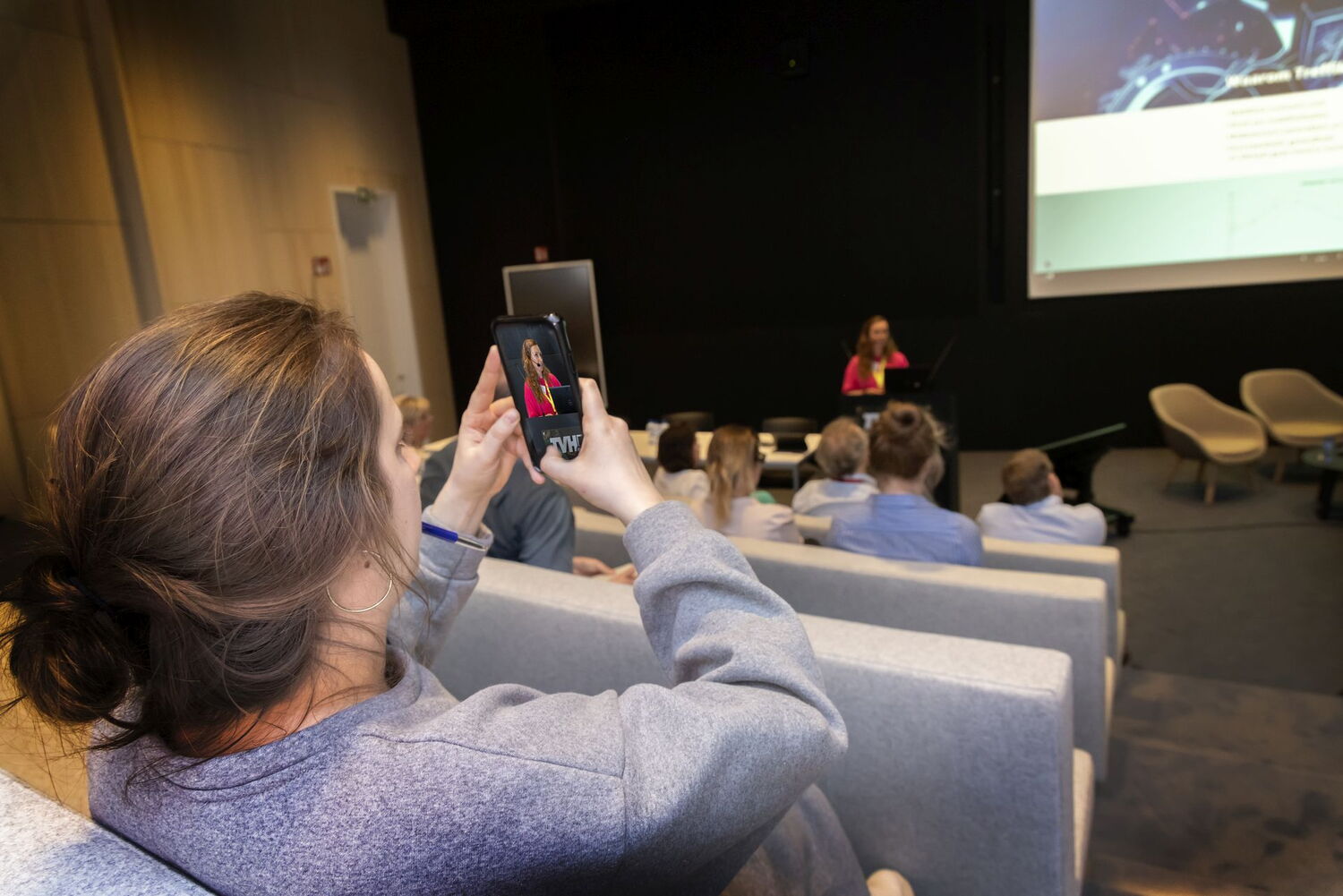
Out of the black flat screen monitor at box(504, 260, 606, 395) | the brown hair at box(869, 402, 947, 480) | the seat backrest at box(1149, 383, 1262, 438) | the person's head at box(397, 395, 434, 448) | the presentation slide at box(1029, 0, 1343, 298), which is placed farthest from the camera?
the black flat screen monitor at box(504, 260, 606, 395)

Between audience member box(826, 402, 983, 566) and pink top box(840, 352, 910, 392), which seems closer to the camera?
audience member box(826, 402, 983, 566)

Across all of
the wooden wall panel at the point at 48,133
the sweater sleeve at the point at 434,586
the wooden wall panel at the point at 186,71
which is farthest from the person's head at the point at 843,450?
the wooden wall panel at the point at 186,71

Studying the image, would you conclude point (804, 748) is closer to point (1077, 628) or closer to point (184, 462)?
point (184, 462)

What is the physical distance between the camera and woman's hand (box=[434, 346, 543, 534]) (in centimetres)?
100

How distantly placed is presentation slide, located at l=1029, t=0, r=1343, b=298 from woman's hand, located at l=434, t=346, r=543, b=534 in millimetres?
5990

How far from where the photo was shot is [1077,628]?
82.0 inches

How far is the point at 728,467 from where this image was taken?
291 cm

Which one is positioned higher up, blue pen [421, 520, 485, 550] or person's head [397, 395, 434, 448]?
blue pen [421, 520, 485, 550]

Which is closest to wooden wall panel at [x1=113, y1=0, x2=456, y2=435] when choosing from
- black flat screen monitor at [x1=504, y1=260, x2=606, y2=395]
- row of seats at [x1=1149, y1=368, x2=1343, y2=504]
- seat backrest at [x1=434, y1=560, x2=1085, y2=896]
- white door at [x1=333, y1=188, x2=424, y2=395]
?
white door at [x1=333, y1=188, x2=424, y2=395]

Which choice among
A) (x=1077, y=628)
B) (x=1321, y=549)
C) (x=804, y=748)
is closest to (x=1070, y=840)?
(x=1077, y=628)

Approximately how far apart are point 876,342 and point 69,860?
5.42 meters

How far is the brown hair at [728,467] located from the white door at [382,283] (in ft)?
14.5

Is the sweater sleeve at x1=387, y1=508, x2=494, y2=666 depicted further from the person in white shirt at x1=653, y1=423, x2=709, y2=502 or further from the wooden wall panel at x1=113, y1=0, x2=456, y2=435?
the wooden wall panel at x1=113, y1=0, x2=456, y2=435

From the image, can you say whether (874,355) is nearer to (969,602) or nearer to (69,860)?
(969,602)
